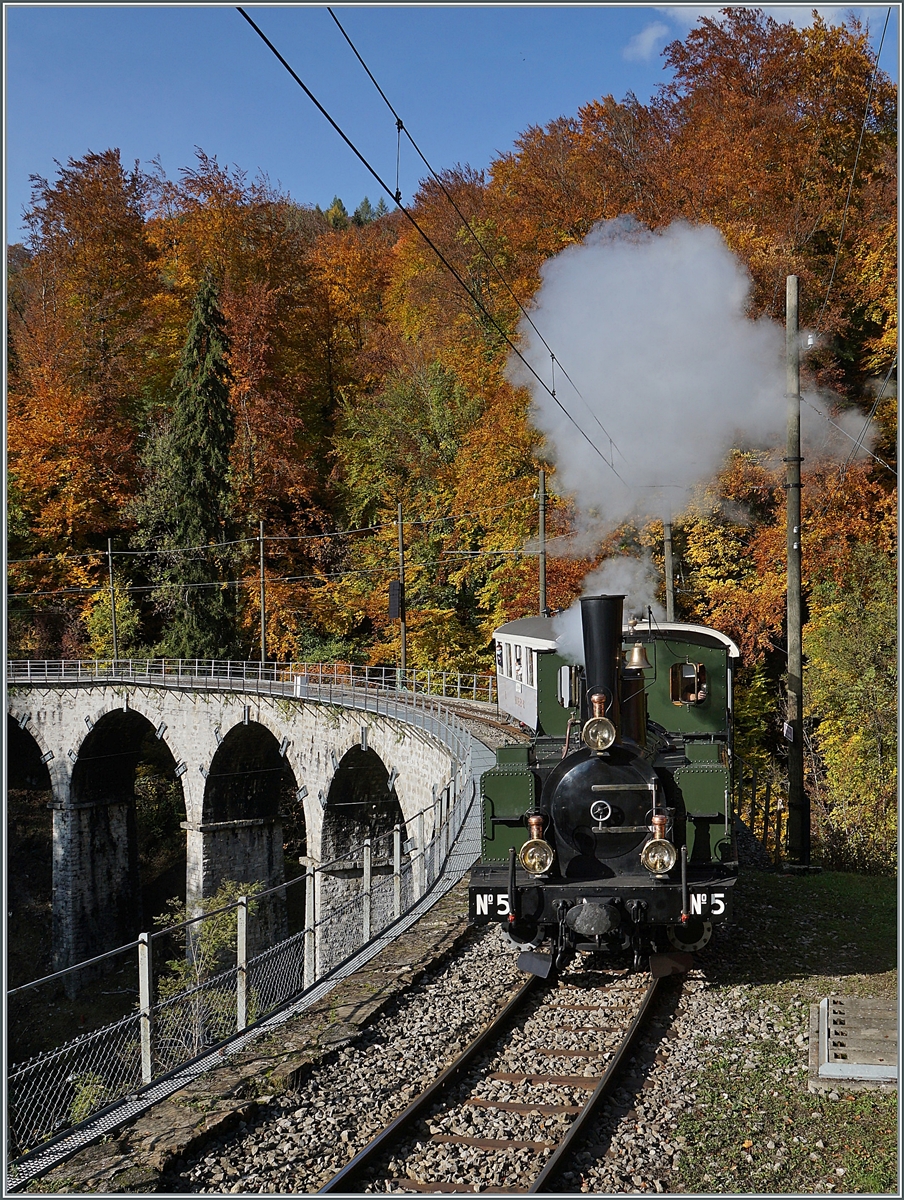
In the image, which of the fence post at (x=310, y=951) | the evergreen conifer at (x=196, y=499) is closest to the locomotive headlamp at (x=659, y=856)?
the fence post at (x=310, y=951)

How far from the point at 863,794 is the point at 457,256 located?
85.8 feet

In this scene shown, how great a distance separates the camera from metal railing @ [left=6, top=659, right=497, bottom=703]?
30.5 m

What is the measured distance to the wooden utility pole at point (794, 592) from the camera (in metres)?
13.9

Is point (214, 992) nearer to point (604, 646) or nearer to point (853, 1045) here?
point (604, 646)

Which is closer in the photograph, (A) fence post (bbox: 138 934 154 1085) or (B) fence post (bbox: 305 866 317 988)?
(A) fence post (bbox: 138 934 154 1085)

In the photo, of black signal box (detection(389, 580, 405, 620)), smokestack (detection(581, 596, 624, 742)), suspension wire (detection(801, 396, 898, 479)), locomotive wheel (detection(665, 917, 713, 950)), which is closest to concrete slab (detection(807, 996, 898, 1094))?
locomotive wheel (detection(665, 917, 713, 950))

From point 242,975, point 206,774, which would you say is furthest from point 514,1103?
point 206,774

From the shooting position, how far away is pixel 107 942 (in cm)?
3331

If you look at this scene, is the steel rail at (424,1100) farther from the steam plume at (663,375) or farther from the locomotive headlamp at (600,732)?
the steam plume at (663,375)

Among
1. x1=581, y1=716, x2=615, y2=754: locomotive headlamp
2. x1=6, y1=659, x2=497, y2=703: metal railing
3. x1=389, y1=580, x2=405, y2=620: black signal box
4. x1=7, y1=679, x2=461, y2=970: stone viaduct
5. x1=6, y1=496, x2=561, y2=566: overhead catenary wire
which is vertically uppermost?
x1=6, y1=496, x2=561, y2=566: overhead catenary wire

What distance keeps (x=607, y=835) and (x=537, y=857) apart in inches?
23.9

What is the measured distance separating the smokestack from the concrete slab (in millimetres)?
2512

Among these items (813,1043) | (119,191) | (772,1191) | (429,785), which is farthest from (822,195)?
(119,191)

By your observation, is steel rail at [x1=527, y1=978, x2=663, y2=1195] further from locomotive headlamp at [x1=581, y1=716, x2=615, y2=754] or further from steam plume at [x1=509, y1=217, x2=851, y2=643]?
steam plume at [x1=509, y1=217, x2=851, y2=643]
